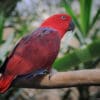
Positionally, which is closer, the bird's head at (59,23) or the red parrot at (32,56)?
the red parrot at (32,56)

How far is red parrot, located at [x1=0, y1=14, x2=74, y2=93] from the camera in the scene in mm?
1446

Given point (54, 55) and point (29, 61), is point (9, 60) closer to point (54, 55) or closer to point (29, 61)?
point (29, 61)

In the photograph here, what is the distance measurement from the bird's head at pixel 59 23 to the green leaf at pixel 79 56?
0.32m

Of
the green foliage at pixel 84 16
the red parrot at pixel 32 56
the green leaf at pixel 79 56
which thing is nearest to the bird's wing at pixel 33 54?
the red parrot at pixel 32 56

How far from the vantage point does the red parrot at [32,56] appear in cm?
145

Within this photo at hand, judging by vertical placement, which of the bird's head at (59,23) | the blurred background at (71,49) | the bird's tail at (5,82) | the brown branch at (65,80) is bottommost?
the blurred background at (71,49)

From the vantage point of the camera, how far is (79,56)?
2.03 metres

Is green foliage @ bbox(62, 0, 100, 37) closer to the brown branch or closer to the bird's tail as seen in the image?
the brown branch

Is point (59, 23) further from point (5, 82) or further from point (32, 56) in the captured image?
Answer: point (5, 82)

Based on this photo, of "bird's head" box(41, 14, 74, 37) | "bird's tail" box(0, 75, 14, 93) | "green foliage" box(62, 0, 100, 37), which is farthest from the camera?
"green foliage" box(62, 0, 100, 37)

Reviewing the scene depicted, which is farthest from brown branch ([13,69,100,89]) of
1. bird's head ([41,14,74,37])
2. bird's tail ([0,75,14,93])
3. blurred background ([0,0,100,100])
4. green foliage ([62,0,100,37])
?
green foliage ([62,0,100,37])

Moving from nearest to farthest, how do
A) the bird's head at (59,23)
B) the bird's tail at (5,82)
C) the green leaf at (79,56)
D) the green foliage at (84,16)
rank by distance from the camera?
the bird's tail at (5,82), the bird's head at (59,23), the green leaf at (79,56), the green foliage at (84,16)

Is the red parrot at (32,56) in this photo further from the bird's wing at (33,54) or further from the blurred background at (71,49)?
the blurred background at (71,49)

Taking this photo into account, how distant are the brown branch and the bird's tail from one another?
4cm
